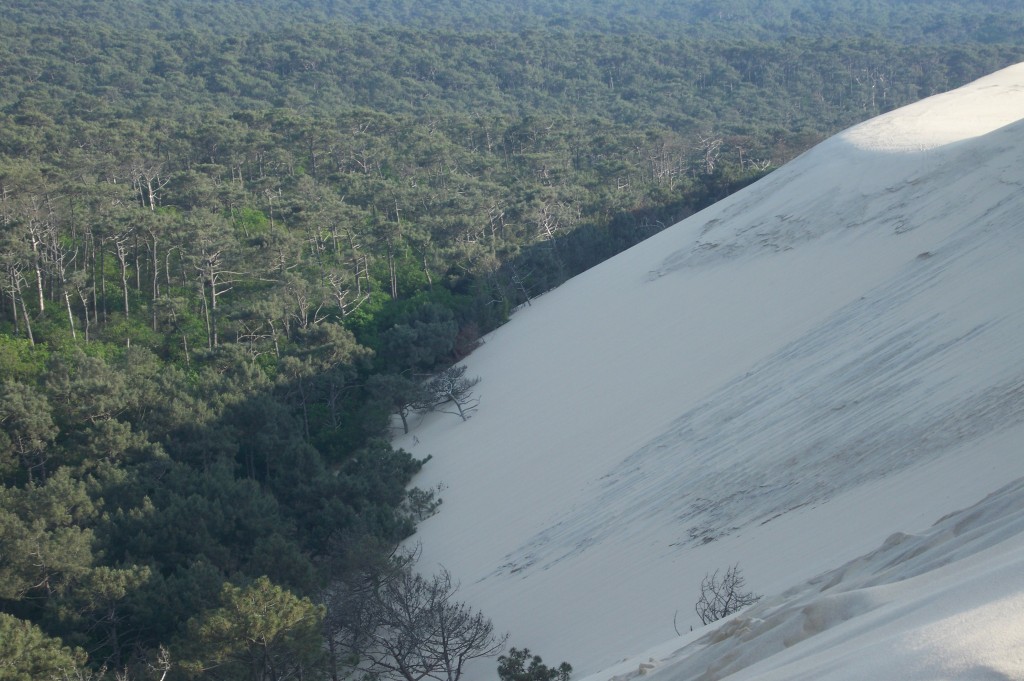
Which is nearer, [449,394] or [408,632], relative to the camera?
[408,632]

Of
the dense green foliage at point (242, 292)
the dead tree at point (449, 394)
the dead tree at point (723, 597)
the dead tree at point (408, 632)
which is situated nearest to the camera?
the dead tree at point (723, 597)

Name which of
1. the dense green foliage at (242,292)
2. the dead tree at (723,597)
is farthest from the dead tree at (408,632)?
the dead tree at (723,597)

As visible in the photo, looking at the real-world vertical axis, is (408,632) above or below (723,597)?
above

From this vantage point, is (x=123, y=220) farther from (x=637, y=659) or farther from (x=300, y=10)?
(x=300, y=10)

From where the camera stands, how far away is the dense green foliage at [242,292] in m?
13.2

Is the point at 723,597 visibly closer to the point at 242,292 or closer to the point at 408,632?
the point at 408,632

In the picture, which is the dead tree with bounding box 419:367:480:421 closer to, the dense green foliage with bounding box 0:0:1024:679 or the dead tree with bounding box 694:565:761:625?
the dense green foliage with bounding box 0:0:1024:679

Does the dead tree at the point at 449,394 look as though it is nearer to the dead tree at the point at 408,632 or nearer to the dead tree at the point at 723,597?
the dead tree at the point at 408,632

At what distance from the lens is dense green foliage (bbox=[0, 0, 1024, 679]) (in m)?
13.2

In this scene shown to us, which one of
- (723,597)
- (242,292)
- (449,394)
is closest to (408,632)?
(723,597)

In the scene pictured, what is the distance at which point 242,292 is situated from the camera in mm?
28016

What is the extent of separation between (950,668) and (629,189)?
39.1 metres

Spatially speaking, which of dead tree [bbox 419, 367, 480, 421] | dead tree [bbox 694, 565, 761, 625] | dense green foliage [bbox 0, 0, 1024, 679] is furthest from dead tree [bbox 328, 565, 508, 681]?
dead tree [bbox 419, 367, 480, 421]

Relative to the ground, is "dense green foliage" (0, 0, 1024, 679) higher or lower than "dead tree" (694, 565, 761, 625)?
higher
